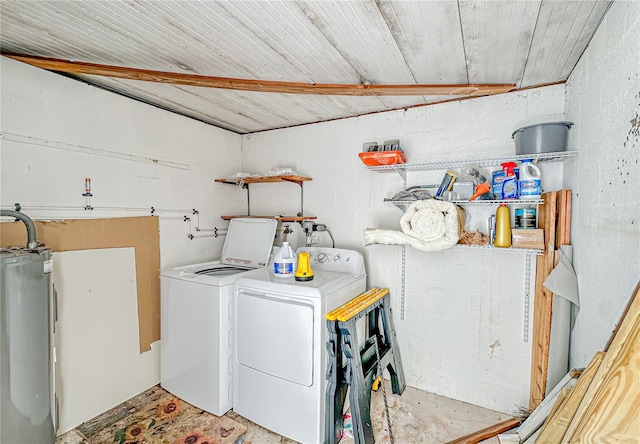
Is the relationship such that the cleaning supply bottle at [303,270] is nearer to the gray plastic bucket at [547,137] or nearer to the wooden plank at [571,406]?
the wooden plank at [571,406]

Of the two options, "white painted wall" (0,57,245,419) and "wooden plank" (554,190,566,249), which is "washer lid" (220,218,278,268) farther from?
"wooden plank" (554,190,566,249)

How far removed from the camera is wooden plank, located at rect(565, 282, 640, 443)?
0.69 meters

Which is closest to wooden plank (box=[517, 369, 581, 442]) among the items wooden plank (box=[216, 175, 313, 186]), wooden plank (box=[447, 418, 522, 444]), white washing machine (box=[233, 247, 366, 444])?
wooden plank (box=[447, 418, 522, 444])

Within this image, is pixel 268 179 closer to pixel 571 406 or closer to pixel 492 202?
pixel 492 202

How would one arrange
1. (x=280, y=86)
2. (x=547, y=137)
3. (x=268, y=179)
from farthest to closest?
(x=268, y=179) → (x=280, y=86) → (x=547, y=137)

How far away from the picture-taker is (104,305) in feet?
6.53

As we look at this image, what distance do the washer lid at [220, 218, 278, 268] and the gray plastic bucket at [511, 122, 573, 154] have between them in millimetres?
1952

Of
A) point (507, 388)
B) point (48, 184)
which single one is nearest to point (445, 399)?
point (507, 388)

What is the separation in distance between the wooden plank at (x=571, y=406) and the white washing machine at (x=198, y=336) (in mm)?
1738

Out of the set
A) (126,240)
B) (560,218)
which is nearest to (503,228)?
(560,218)

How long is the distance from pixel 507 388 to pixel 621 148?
1.73 meters

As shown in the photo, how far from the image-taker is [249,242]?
2686 mm

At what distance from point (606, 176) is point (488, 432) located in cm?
160

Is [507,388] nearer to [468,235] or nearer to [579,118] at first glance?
[468,235]
